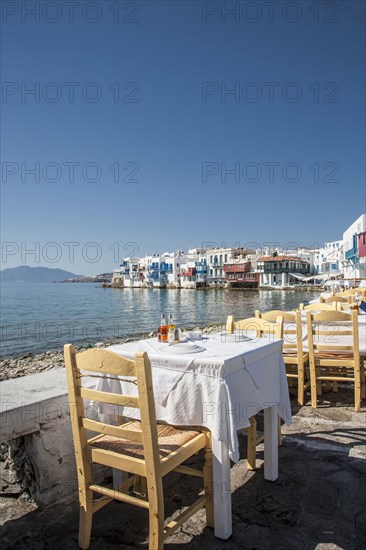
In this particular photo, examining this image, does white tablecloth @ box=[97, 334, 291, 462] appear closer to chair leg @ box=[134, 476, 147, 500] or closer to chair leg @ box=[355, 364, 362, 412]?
chair leg @ box=[134, 476, 147, 500]

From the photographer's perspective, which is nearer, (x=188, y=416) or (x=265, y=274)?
(x=188, y=416)

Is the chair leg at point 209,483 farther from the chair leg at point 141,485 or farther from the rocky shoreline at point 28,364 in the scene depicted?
the rocky shoreline at point 28,364

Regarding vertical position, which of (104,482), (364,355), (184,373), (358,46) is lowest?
(104,482)

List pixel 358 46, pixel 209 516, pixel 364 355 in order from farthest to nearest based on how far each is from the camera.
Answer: pixel 358 46 < pixel 364 355 < pixel 209 516

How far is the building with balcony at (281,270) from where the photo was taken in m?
68.1

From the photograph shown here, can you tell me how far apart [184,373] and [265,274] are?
230 feet

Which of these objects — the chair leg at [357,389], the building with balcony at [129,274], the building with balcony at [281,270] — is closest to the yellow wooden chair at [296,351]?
the chair leg at [357,389]

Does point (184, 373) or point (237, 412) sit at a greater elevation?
point (184, 373)

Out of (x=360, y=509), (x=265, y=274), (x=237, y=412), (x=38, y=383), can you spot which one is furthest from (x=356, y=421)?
(x=265, y=274)

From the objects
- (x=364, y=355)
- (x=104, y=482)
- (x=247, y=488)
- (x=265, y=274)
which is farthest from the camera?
(x=265, y=274)

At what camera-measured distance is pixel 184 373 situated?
217 centimetres

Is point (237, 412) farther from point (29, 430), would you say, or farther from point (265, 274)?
point (265, 274)

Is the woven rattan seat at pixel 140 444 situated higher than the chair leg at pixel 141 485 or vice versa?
the woven rattan seat at pixel 140 444

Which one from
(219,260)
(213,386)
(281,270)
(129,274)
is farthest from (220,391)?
(129,274)
